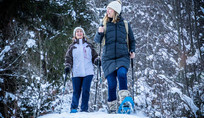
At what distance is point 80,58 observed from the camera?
4.59 metres

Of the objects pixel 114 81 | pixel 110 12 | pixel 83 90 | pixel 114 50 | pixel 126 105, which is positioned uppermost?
pixel 110 12

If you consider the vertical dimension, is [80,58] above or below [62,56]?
below

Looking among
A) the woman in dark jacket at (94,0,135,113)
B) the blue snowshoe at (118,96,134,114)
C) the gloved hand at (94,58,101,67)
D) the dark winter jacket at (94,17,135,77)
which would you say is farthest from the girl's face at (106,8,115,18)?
the blue snowshoe at (118,96,134,114)

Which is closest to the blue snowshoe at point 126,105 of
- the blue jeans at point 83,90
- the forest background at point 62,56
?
the forest background at point 62,56

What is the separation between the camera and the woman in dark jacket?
12.1ft

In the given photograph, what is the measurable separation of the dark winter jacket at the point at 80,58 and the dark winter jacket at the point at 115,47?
2.44 feet

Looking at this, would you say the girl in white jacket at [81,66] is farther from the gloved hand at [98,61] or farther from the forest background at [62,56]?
the forest background at [62,56]

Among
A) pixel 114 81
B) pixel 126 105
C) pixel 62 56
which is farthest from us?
pixel 62 56

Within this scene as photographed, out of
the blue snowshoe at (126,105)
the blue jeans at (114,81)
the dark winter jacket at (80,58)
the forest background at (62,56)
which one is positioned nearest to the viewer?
the blue snowshoe at (126,105)

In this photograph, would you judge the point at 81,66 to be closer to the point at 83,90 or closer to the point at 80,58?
the point at 80,58

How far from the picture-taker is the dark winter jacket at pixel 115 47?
375 centimetres

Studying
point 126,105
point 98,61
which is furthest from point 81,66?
point 126,105

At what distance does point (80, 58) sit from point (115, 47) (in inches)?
43.6

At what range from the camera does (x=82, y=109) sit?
4387 millimetres
